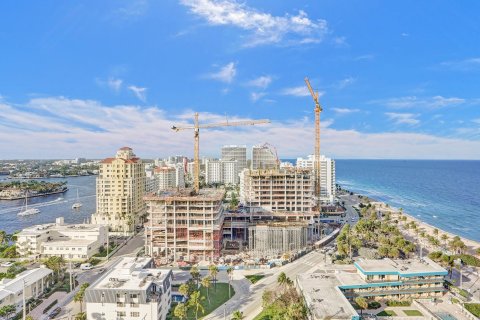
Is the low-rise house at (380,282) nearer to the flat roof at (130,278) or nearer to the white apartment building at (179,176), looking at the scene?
the flat roof at (130,278)

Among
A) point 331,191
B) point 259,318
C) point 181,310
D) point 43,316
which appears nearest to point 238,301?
point 259,318

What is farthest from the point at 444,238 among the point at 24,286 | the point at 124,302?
the point at 24,286

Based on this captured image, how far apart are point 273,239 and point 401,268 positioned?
90.6 ft

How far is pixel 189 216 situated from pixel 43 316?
30974mm

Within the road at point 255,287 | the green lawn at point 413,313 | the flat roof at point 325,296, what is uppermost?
the flat roof at point 325,296

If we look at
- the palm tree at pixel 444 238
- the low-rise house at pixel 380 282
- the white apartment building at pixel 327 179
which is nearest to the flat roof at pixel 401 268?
the low-rise house at pixel 380 282

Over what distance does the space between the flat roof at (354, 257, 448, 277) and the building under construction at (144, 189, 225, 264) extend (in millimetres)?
29764

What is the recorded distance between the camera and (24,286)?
4453 centimetres

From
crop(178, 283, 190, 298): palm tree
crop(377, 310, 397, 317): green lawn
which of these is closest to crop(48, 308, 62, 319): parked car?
crop(178, 283, 190, 298): palm tree

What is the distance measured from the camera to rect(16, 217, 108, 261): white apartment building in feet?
A: 233

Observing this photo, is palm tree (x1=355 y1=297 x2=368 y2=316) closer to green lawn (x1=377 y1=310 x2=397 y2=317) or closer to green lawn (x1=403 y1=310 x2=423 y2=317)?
green lawn (x1=377 y1=310 x2=397 y2=317)

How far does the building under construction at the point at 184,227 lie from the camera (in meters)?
69.1

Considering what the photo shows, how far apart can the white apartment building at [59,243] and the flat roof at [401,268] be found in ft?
183

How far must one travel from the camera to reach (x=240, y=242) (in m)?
82.2
